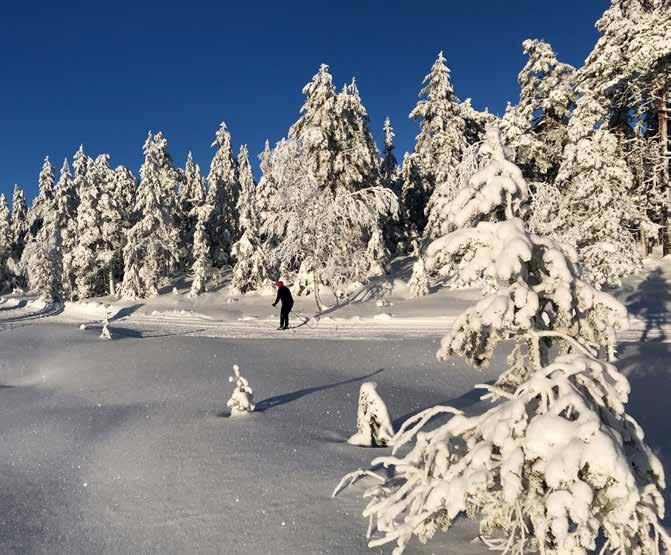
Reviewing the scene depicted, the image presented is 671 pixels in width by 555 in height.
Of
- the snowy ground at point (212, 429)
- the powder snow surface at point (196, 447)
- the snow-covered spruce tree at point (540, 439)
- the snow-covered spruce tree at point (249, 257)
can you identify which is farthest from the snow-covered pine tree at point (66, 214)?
the snow-covered spruce tree at point (540, 439)

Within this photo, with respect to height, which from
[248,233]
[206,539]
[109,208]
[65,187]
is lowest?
[206,539]

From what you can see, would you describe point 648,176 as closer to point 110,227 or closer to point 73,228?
point 110,227

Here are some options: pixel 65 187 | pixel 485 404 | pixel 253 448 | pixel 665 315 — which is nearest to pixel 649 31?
pixel 665 315

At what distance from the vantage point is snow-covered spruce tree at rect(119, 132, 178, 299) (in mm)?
40062

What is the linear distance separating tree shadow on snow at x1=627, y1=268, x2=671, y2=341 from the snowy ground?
14cm

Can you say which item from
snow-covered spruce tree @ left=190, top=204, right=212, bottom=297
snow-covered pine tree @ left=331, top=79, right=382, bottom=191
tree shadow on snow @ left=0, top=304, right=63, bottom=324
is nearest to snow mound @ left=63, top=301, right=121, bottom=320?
tree shadow on snow @ left=0, top=304, right=63, bottom=324

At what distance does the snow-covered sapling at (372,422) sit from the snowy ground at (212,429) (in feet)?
1.03

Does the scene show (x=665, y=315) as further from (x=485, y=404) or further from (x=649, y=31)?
(x=649, y=31)

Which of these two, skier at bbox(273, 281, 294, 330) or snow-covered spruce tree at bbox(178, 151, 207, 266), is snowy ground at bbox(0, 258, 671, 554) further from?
snow-covered spruce tree at bbox(178, 151, 207, 266)

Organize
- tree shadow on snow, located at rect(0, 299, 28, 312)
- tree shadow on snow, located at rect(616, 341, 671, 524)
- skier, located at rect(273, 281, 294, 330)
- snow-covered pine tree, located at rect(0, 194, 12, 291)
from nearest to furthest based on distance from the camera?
tree shadow on snow, located at rect(616, 341, 671, 524) → skier, located at rect(273, 281, 294, 330) → tree shadow on snow, located at rect(0, 299, 28, 312) → snow-covered pine tree, located at rect(0, 194, 12, 291)

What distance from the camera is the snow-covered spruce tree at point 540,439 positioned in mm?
3057

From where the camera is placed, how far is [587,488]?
118 inches

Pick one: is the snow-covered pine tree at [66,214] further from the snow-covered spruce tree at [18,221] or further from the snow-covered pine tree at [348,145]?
the snow-covered spruce tree at [18,221]

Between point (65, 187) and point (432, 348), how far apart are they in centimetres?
4668
